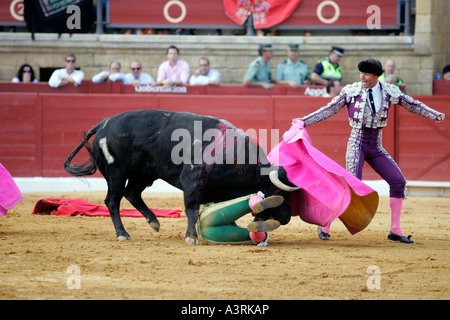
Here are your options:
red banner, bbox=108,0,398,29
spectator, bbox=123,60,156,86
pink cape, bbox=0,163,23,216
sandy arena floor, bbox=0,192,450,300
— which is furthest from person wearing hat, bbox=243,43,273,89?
pink cape, bbox=0,163,23,216

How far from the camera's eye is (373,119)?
5680mm

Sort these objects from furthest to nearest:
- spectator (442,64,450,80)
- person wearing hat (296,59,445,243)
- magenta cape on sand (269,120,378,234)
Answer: spectator (442,64,450,80)
person wearing hat (296,59,445,243)
magenta cape on sand (269,120,378,234)

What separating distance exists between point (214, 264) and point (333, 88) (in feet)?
18.7

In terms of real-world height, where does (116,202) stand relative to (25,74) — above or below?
below

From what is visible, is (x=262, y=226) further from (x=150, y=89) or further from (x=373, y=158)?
(x=150, y=89)

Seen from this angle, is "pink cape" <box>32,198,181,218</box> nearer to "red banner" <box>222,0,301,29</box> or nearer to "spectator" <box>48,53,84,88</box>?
"spectator" <box>48,53,84,88</box>

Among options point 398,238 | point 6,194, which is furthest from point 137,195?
point 398,238

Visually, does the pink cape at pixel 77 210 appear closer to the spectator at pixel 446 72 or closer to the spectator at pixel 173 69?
the spectator at pixel 173 69

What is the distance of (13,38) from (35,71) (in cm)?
62

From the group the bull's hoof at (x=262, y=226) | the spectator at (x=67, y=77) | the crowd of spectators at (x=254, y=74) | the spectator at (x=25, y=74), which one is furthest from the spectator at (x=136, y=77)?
the bull's hoof at (x=262, y=226)

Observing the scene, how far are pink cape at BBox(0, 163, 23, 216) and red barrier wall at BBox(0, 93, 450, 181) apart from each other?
3780 millimetres

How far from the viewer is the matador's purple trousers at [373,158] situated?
5691mm

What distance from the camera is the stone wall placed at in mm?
11867

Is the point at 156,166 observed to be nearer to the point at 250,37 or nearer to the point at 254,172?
the point at 254,172
